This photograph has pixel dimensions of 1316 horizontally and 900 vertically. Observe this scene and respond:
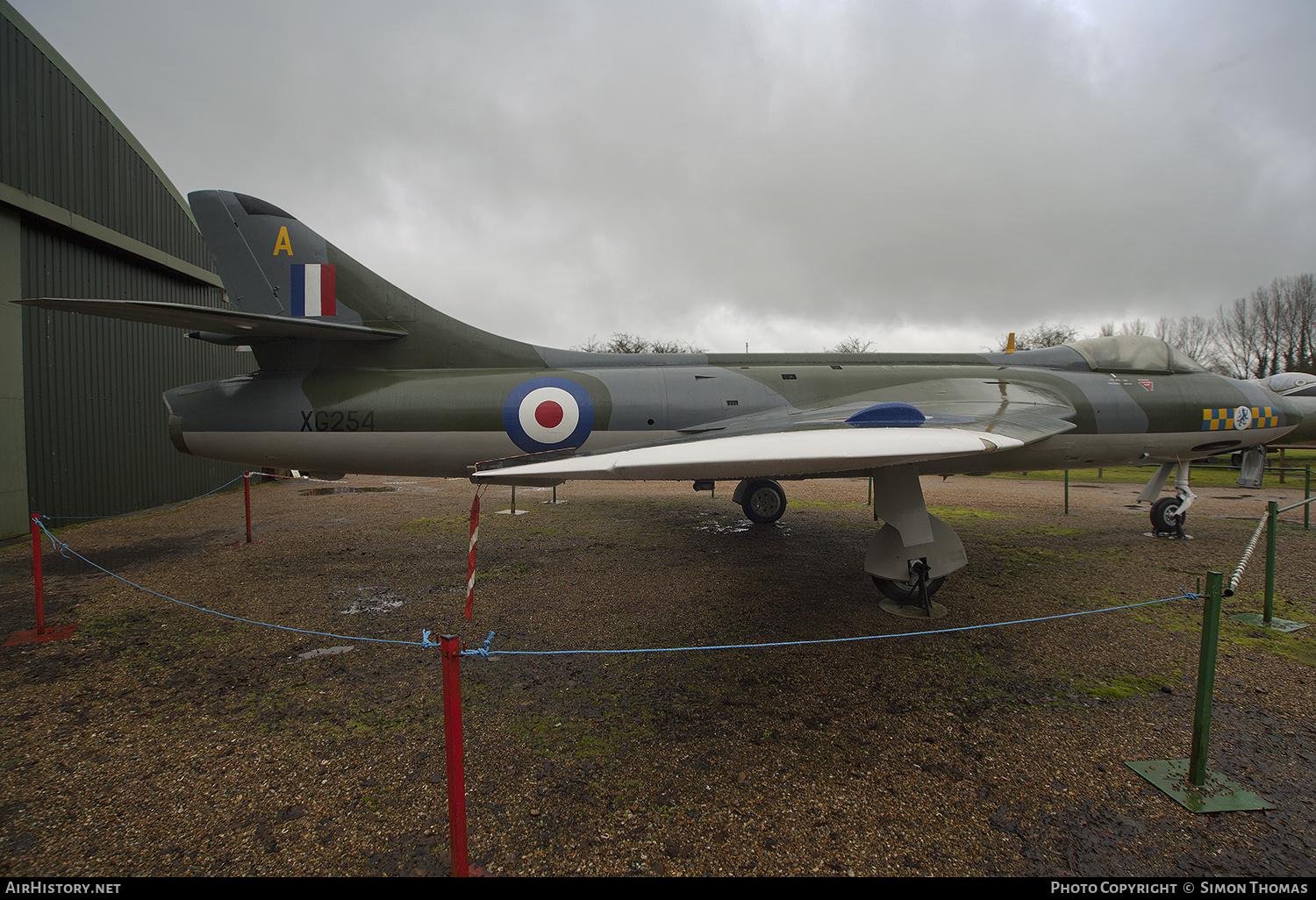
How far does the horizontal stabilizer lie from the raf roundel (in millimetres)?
1687

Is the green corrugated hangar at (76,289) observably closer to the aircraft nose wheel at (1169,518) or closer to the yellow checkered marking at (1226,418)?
the yellow checkered marking at (1226,418)

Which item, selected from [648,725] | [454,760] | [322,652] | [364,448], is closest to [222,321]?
[364,448]

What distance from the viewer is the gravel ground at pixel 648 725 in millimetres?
2115

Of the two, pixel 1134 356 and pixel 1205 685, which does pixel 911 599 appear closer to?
pixel 1205 685

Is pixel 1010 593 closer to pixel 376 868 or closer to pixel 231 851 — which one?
pixel 376 868

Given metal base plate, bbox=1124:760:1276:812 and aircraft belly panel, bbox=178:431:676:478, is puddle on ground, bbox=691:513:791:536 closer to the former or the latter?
aircraft belly panel, bbox=178:431:676:478

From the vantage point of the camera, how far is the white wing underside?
121 inches

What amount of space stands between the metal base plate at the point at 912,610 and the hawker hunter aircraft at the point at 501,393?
10 centimetres

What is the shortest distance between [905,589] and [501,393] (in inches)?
177

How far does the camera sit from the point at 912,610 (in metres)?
4.63

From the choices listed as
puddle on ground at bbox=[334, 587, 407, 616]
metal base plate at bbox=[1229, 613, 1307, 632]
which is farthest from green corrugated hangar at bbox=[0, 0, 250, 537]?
metal base plate at bbox=[1229, 613, 1307, 632]

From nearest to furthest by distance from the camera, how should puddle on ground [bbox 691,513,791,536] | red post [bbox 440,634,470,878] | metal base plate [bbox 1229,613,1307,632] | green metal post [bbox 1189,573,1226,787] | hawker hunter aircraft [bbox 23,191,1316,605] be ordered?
Result: red post [bbox 440,634,470,878] → green metal post [bbox 1189,573,1226,787] → metal base plate [bbox 1229,613,1307,632] → hawker hunter aircraft [bbox 23,191,1316,605] → puddle on ground [bbox 691,513,791,536]

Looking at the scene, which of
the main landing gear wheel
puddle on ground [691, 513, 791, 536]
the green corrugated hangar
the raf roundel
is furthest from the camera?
puddle on ground [691, 513, 791, 536]

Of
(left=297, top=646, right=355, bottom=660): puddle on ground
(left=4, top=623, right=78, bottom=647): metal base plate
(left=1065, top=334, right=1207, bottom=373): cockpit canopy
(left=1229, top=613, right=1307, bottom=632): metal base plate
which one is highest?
(left=1065, top=334, right=1207, bottom=373): cockpit canopy
